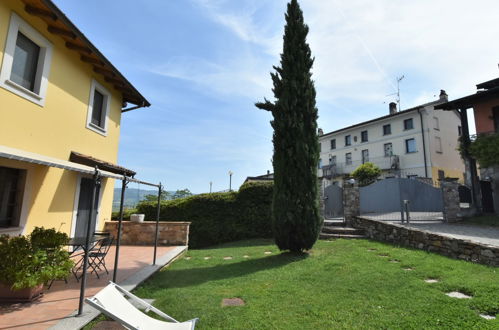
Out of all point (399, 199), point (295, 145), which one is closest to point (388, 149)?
point (399, 199)

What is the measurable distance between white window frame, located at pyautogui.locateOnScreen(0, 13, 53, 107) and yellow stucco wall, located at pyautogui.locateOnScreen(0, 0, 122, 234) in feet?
0.35

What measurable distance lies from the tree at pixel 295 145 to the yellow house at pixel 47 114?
4.65 m

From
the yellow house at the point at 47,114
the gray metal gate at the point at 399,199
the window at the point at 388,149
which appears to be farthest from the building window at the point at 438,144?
the yellow house at the point at 47,114

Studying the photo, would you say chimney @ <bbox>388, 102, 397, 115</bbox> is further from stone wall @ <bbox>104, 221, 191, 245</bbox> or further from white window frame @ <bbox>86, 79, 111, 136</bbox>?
white window frame @ <bbox>86, 79, 111, 136</bbox>

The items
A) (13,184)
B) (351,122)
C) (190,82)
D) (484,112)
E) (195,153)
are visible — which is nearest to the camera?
(13,184)

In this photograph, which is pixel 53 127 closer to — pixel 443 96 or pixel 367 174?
pixel 367 174

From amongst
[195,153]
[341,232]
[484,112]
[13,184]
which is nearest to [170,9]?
[13,184]

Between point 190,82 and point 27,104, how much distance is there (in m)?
6.30

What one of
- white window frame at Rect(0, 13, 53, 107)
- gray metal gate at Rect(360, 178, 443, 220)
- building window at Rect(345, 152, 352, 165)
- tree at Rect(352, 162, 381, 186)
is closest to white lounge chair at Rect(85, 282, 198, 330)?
white window frame at Rect(0, 13, 53, 107)

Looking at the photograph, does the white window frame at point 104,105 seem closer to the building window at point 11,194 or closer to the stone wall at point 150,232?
the building window at point 11,194

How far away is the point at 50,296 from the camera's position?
4.46 metres

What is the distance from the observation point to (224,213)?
39.8 feet

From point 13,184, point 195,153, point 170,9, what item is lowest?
point 13,184

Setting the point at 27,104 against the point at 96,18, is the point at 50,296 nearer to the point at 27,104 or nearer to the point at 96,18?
the point at 27,104
